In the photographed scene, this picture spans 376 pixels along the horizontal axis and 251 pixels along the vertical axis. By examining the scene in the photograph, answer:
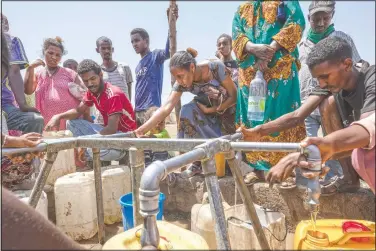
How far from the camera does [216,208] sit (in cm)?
141

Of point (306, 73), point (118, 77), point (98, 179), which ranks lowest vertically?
point (98, 179)

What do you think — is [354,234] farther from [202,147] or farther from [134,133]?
[134,133]

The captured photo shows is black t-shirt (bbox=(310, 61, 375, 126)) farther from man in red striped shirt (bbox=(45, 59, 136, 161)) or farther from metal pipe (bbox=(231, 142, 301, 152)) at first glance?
man in red striped shirt (bbox=(45, 59, 136, 161))

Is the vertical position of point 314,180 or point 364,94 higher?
point 364,94

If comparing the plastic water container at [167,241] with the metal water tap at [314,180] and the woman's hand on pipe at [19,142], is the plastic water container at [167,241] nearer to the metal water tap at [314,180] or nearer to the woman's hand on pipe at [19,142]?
the metal water tap at [314,180]

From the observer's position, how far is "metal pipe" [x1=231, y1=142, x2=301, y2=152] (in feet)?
5.04

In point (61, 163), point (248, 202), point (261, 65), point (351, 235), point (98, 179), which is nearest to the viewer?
point (351, 235)

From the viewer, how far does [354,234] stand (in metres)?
1.37

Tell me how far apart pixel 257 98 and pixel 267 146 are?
1.44 meters

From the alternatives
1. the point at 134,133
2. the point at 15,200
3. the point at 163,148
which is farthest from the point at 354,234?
the point at 134,133

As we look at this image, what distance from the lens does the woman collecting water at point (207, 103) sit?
3426mm

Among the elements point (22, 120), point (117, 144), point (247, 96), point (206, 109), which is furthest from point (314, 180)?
point (22, 120)

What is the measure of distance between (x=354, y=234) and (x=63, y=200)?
254 centimetres

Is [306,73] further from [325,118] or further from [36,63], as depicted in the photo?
[36,63]
